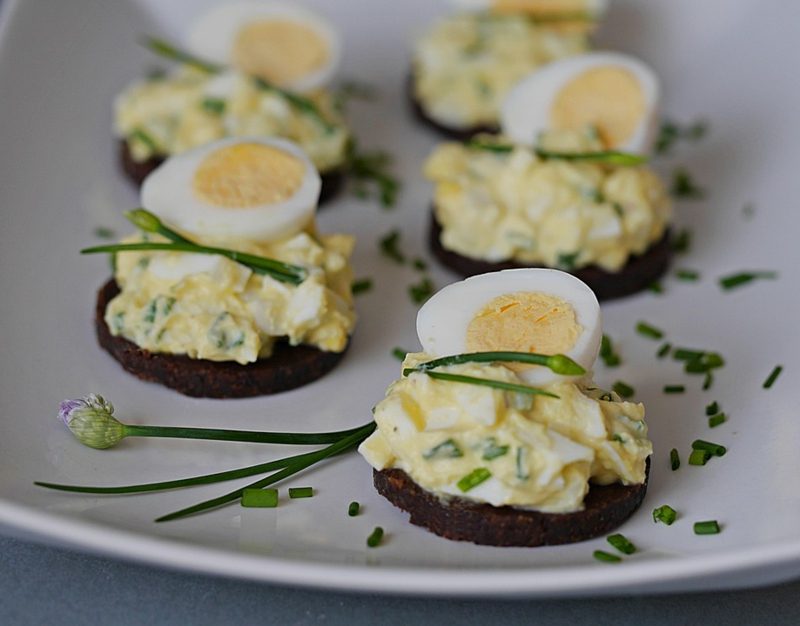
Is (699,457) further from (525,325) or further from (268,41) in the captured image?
(268,41)

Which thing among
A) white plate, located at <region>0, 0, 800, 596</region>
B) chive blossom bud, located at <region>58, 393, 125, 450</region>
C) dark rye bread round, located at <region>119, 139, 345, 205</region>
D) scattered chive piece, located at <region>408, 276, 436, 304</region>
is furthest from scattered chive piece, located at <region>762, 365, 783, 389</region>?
chive blossom bud, located at <region>58, 393, 125, 450</region>


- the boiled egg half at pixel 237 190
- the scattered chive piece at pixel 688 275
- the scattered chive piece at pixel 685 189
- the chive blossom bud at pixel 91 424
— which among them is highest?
the boiled egg half at pixel 237 190

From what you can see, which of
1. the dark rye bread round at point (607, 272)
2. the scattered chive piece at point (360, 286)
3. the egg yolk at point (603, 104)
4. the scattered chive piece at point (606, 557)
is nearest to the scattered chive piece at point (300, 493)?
the scattered chive piece at point (606, 557)

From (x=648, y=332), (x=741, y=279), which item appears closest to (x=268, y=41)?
(x=648, y=332)

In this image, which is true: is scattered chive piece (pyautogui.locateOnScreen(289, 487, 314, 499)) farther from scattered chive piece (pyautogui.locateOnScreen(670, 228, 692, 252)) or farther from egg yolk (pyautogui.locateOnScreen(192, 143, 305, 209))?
scattered chive piece (pyautogui.locateOnScreen(670, 228, 692, 252))

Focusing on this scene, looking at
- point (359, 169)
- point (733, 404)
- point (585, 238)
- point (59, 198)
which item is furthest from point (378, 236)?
point (733, 404)

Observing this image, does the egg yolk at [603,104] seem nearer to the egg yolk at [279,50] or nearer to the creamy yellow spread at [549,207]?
the creamy yellow spread at [549,207]

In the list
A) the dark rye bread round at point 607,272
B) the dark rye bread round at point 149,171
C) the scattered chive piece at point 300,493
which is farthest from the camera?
the dark rye bread round at point 149,171
